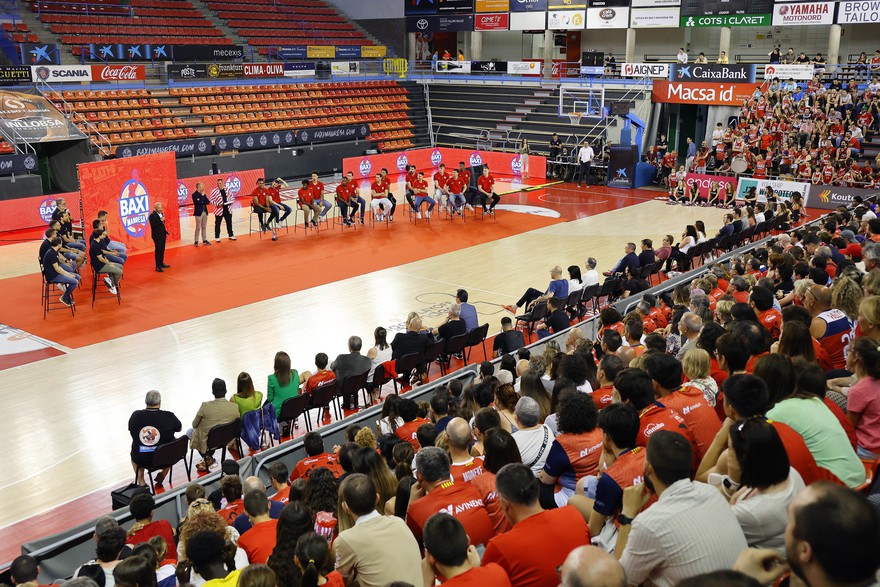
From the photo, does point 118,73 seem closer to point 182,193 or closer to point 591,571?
point 182,193

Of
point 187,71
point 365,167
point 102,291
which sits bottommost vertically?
point 102,291

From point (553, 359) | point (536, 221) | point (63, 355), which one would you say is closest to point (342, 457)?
point (553, 359)

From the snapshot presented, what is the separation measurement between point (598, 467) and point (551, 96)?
34828mm

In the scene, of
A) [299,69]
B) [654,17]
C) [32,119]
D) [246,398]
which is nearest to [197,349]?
[246,398]

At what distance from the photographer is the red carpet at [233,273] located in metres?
15.6

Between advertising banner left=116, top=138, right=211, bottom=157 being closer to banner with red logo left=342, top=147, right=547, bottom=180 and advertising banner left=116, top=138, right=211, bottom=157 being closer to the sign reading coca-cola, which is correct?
the sign reading coca-cola

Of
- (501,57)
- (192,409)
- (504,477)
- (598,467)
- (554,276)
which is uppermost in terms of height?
(501,57)

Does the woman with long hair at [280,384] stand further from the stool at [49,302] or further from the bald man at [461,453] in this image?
the stool at [49,302]

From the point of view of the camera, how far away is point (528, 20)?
135 ft

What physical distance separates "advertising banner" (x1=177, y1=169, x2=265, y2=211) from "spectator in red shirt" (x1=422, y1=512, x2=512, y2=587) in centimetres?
2255

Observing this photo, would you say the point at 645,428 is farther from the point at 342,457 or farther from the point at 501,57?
the point at 501,57

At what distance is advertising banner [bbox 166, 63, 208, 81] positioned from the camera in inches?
1251

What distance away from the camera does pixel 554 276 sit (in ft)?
46.7

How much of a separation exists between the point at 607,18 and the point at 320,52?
13.8m
